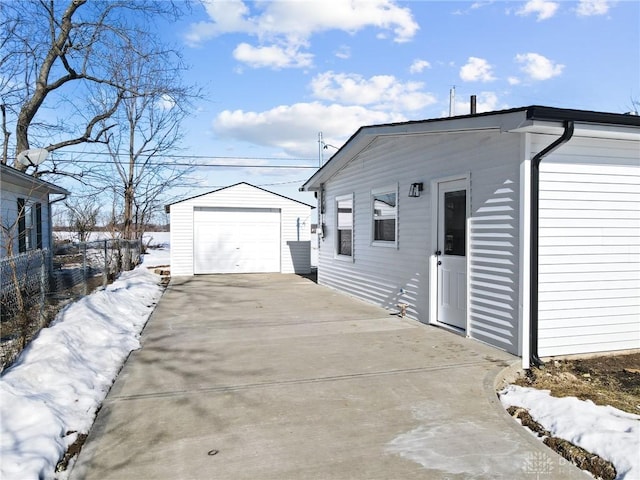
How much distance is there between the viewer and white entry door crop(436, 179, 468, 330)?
248 inches

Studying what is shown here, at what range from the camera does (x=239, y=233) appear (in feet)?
51.9

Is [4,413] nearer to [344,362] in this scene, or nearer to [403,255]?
[344,362]

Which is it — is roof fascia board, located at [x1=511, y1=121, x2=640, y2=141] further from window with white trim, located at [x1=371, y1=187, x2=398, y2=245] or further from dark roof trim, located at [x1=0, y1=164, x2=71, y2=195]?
dark roof trim, located at [x1=0, y1=164, x2=71, y2=195]

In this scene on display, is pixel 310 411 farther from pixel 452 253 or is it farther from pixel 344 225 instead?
→ pixel 344 225

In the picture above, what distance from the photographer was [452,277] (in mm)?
6570

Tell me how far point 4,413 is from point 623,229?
6.54 metres

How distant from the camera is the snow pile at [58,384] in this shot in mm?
2822

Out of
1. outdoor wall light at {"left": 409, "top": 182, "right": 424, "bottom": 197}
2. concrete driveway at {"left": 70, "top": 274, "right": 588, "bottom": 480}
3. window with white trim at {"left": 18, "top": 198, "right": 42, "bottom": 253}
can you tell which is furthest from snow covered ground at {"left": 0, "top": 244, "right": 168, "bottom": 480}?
window with white trim at {"left": 18, "top": 198, "right": 42, "bottom": 253}

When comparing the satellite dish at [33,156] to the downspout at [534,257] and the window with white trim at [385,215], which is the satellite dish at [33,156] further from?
the downspout at [534,257]

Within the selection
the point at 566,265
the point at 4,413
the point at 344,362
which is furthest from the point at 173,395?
the point at 566,265

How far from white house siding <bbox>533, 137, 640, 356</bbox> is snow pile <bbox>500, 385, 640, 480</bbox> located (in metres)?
1.47

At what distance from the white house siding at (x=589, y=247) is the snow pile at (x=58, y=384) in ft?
15.7

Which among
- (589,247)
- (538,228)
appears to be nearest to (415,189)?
(538,228)

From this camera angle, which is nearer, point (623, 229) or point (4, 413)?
point (4, 413)
